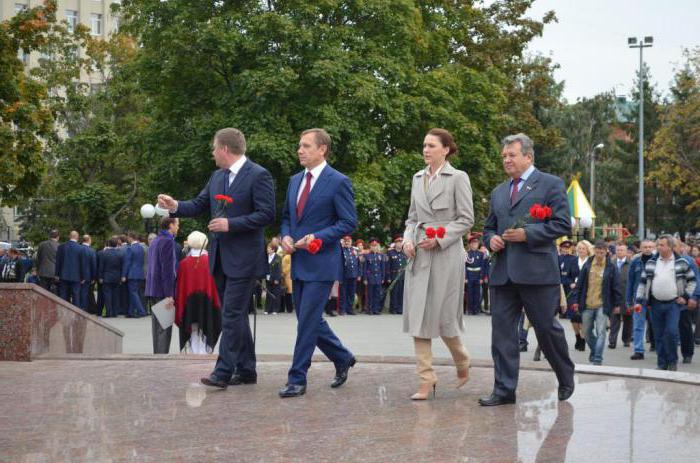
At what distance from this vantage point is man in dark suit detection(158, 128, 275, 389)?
319 inches

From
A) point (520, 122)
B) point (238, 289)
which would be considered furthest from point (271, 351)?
point (520, 122)

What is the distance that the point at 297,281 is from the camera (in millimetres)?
8047

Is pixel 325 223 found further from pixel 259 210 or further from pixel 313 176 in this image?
pixel 259 210

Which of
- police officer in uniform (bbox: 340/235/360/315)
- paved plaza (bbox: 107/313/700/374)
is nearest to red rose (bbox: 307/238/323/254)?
paved plaza (bbox: 107/313/700/374)

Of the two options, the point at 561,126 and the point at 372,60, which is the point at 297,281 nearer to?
the point at 372,60

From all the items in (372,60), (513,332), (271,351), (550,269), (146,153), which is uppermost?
(372,60)

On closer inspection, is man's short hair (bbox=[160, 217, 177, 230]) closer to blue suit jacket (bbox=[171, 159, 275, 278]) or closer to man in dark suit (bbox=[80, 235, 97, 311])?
blue suit jacket (bbox=[171, 159, 275, 278])

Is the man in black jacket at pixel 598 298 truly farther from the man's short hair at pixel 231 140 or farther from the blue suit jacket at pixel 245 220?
the man's short hair at pixel 231 140

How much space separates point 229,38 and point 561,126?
57518mm

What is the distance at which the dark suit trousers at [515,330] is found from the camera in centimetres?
756

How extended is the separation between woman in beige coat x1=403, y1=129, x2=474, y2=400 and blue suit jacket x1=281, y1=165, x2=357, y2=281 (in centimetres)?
52

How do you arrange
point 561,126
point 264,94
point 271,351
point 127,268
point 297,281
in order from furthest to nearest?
point 561,126 < point 264,94 < point 127,268 < point 271,351 < point 297,281

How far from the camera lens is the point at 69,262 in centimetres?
2475

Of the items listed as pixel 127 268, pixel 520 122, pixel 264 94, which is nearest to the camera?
pixel 127 268
